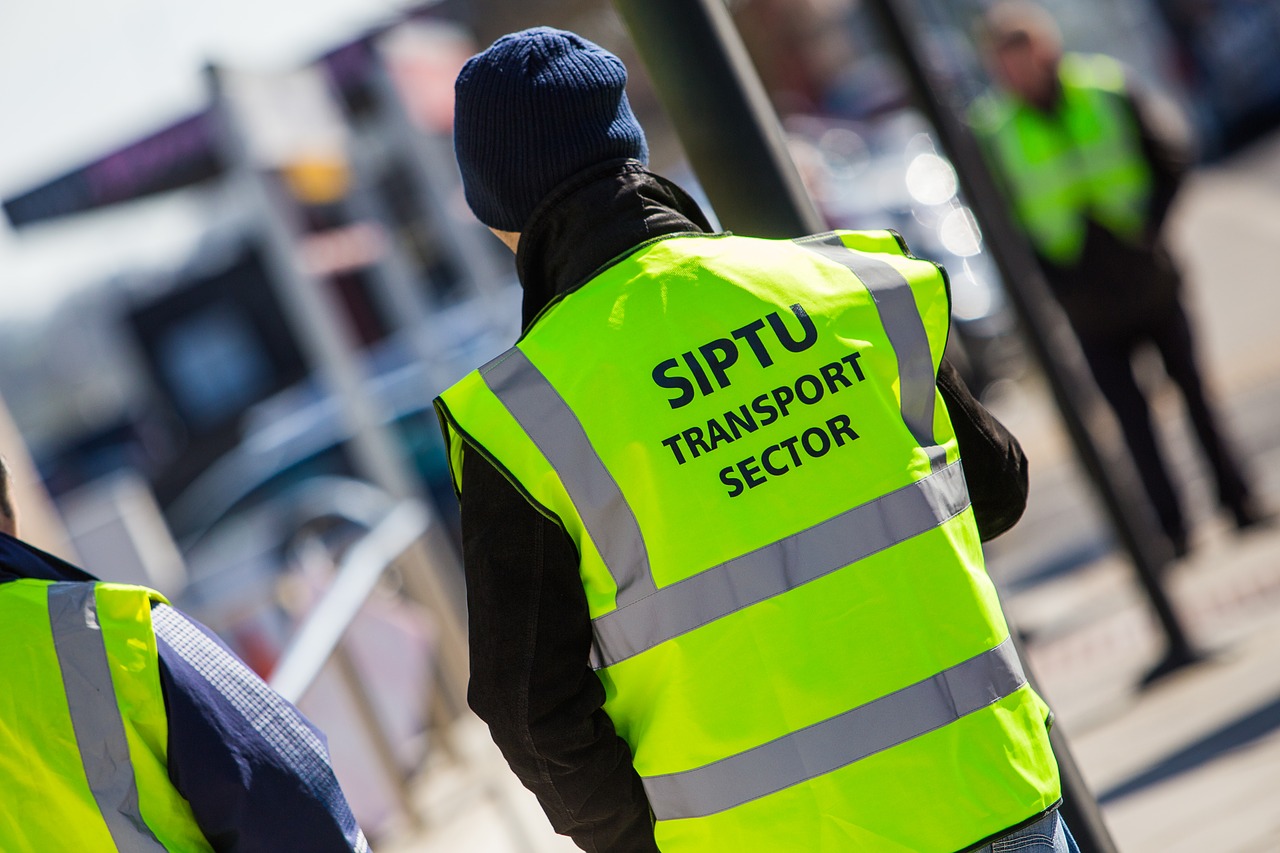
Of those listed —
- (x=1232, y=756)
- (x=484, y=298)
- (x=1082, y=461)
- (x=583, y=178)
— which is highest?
(x=583, y=178)

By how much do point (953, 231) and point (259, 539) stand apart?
23.8 ft

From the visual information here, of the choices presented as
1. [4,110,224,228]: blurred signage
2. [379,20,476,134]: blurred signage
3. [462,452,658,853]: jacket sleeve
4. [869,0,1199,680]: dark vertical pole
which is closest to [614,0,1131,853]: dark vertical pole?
[462,452,658,853]: jacket sleeve

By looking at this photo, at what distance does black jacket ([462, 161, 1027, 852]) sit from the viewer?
1843 millimetres

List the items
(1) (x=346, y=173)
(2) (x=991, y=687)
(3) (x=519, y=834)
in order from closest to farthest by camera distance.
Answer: (2) (x=991, y=687)
(3) (x=519, y=834)
(1) (x=346, y=173)

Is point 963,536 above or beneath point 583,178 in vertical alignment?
beneath

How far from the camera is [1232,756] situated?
4.07 m

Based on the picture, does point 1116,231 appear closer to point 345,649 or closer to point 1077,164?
point 1077,164

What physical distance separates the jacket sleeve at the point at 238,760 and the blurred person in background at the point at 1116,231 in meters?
4.79

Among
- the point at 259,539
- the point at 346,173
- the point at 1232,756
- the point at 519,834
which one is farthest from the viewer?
the point at 259,539

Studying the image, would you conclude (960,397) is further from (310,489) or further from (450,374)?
(310,489)

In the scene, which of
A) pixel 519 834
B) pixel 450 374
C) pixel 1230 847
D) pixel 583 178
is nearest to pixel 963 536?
pixel 583 178

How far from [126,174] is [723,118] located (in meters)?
7.62

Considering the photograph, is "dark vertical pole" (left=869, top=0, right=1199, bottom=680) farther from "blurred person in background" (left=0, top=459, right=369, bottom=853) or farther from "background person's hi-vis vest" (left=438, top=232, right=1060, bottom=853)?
"blurred person in background" (left=0, top=459, right=369, bottom=853)

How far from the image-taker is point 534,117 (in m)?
1.97
